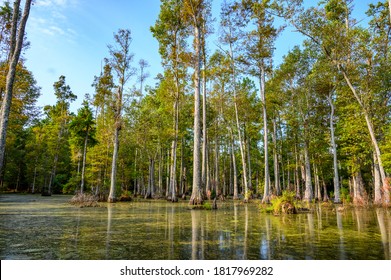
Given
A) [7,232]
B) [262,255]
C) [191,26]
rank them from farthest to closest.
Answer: [191,26] → [7,232] → [262,255]

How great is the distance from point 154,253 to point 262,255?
155 centimetres

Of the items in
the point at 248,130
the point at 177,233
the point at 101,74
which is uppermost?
the point at 101,74

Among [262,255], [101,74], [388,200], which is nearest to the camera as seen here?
[262,255]

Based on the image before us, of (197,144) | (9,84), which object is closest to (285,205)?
(197,144)

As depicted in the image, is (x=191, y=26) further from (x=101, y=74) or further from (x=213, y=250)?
(x=213, y=250)

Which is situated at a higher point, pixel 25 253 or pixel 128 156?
pixel 128 156

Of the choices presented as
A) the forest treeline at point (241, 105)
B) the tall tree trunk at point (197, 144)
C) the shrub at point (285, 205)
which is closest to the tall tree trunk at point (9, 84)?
the forest treeline at point (241, 105)

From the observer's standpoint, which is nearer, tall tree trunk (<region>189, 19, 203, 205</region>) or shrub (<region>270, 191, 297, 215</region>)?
shrub (<region>270, 191, 297, 215</region>)

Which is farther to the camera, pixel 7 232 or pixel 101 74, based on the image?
pixel 101 74

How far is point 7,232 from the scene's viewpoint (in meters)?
5.43

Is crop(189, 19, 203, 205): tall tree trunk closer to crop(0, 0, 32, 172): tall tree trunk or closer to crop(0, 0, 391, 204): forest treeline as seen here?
crop(0, 0, 391, 204): forest treeline

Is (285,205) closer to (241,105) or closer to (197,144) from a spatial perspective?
(197,144)

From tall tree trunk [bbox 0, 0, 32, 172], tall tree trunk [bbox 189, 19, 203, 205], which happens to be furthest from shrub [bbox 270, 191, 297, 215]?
tall tree trunk [bbox 0, 0, 32, 172]

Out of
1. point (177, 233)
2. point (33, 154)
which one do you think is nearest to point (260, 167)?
point (33, 154)
